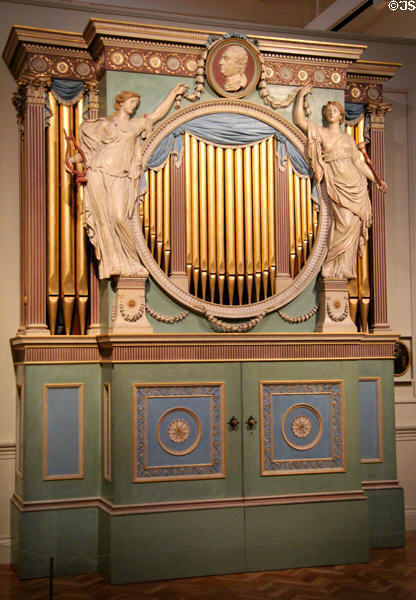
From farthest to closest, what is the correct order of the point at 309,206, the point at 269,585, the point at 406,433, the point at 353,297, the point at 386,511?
1. the point at 406,433
2. the point at 353,297
3. the point at 386,511
4. the point at 309,206
5. the point at 269,585

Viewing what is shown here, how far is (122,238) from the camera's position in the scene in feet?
21.6

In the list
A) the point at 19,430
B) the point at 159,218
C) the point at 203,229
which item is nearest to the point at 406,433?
the point at 203,229

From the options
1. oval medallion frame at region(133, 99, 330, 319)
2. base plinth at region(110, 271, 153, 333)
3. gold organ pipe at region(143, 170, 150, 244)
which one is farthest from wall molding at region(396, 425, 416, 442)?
gold organ pipe at region(143, 170, 150, 244)

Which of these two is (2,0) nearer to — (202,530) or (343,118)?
(343,118)

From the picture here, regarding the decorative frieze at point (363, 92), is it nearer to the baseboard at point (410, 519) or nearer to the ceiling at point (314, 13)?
the ceiling at point (314, 13)

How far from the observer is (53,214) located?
22.7 feet

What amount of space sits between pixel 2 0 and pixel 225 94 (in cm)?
201

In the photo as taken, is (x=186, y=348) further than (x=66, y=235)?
No

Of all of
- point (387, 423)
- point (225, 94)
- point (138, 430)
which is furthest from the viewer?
point (387, 423)

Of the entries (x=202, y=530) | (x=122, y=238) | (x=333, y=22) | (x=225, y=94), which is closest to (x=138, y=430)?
(x=202, y=530)

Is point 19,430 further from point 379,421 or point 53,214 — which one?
point 379,421

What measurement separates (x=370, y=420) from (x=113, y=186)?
286 cm

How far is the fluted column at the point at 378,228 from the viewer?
7.70 m

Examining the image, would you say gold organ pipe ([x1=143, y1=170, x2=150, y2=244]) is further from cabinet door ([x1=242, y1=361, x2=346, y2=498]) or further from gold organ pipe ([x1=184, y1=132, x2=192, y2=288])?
cabinet door ([x1=242, y1=361, x2=346, y2=498])
